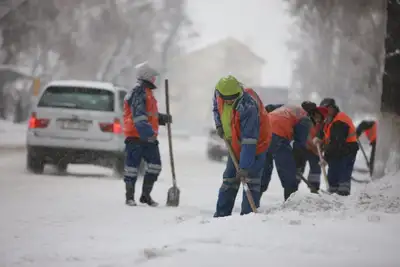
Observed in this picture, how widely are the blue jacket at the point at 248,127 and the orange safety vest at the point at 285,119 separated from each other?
7.25ft

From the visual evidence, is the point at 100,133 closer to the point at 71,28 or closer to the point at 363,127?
the point at 363,127

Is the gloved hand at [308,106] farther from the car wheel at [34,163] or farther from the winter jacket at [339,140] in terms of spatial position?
the car wheel at [34,163]

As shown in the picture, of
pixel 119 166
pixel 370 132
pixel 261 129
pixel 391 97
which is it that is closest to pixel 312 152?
pixel 391 97

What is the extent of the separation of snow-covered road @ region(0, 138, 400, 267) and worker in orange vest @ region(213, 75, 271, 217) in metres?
0.49

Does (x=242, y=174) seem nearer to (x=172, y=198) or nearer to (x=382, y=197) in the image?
(x=382, y=197)

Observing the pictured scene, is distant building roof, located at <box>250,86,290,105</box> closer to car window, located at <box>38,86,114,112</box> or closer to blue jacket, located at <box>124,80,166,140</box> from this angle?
car window, located at <box>38,86,114,112</box>

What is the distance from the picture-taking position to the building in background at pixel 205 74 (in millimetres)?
101375

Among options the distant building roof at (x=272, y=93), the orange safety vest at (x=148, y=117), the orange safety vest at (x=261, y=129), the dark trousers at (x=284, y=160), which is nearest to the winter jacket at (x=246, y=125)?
the orange safety vest at (x=261, y=129)

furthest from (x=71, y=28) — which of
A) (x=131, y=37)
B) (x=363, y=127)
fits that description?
(x=363, y=127)

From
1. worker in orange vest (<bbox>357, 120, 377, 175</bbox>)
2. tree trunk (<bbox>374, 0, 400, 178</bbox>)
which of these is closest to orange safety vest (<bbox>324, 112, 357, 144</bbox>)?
tree trunk (<bbox>374, 0, 400, 178</bbox>)

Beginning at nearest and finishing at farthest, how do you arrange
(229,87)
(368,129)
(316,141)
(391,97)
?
1. (229,87)
2. (391,97)
3. (316,141)
4. (368,129)

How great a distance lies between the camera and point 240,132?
7.10 meters

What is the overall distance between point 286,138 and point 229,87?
8.09ft

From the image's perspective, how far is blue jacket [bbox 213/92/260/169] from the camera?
22.3 ft
